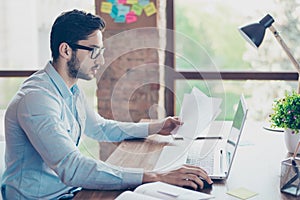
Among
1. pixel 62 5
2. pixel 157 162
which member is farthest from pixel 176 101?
pixel 157 162

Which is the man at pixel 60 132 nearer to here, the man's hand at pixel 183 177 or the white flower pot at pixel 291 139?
the man's hand at pixel 183 177

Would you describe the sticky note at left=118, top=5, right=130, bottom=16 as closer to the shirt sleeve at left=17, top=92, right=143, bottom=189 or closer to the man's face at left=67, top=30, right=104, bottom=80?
the man's face at left=67, top=30, right=104, bottom=80

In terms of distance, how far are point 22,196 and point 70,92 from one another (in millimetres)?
471

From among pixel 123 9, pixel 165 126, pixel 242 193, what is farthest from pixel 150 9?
pixel 242 193

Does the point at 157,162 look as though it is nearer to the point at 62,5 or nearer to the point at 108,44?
the point at 108,44

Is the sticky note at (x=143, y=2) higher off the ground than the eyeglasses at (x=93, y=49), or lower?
higher

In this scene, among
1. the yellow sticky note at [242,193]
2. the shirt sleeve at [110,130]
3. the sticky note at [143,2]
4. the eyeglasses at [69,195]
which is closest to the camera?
the yellow sticky note at [242,193]

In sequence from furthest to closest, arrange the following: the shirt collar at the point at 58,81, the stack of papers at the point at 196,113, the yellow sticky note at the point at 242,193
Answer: the stack of papers at the point at 196,113, the shirt collar at the point at 58,81, the yellow sticky note at the point at 242,193

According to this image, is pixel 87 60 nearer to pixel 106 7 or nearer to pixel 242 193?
pixel 242 193

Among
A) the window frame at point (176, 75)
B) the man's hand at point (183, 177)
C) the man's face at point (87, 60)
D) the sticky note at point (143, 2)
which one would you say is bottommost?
the man's hand at point (183, 177)

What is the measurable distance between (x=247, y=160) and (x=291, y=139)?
0.22m

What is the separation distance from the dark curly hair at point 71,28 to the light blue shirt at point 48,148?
111mm

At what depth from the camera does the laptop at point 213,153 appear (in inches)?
70.1

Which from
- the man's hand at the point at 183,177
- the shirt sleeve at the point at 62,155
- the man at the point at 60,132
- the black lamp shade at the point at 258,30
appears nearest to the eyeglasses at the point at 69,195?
the man at the point at 60,132
